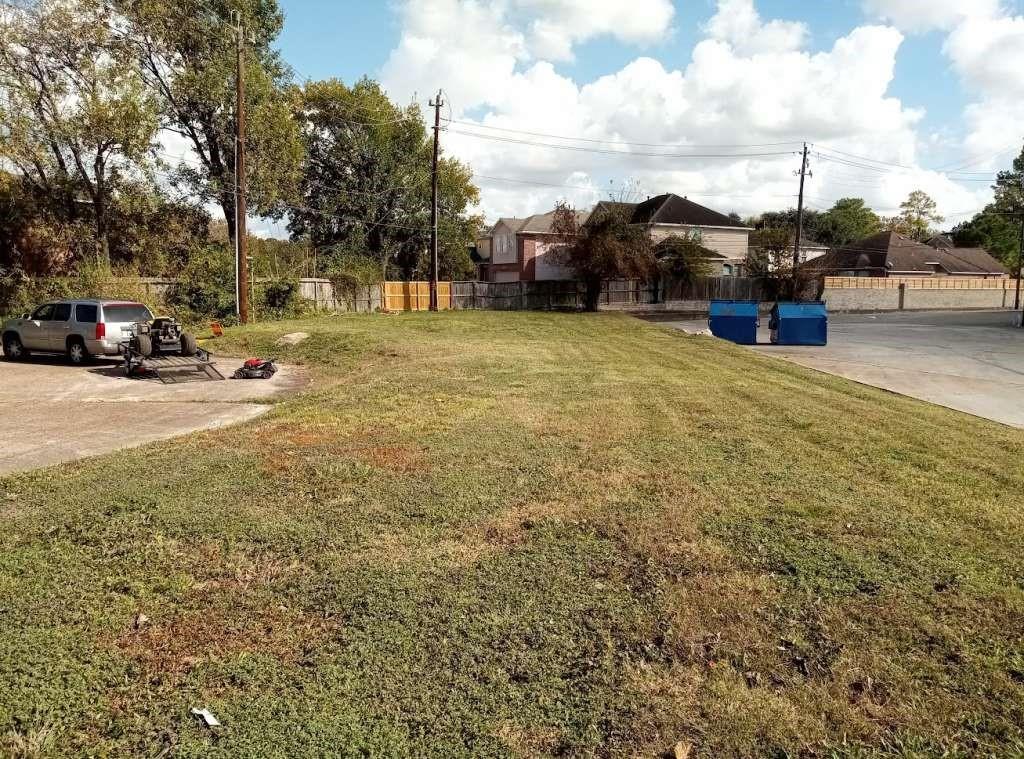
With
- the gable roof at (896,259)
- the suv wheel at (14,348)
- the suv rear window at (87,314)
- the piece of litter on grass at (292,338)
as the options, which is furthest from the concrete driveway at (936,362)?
the gable roof at (896,259)

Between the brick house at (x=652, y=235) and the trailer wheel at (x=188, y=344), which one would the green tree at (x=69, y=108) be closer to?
the trailer wheel at (x=188, y=344)

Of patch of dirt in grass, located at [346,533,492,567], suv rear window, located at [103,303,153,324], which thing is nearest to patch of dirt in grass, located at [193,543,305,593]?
patch of dirt in grass, located at [346,533,492,567]

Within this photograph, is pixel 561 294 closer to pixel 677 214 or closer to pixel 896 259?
pixel 677 214

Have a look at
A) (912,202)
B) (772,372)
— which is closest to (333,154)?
(772,372)

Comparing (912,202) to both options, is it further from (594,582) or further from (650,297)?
(594,582)

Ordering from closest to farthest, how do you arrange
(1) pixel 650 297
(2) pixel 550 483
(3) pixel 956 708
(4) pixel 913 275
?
(3) pixel 956 708, (2) pixel 550 483, (1) pixel 650 297, (4) pixel 913 275

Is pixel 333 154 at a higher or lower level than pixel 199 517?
higher

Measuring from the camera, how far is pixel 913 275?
61.1 metres

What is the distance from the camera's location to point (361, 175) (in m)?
44.5

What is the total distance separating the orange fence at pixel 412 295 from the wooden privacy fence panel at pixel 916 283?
27.5 m

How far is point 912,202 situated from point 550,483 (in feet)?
352

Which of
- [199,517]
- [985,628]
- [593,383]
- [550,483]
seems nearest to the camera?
[985,628]

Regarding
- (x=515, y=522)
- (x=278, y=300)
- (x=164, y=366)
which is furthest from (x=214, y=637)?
(x=278, y=300)

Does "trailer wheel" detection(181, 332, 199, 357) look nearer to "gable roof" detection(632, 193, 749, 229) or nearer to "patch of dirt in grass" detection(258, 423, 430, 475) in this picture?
"patch of dirt in grass" detection(258, 423, 430, 475)
